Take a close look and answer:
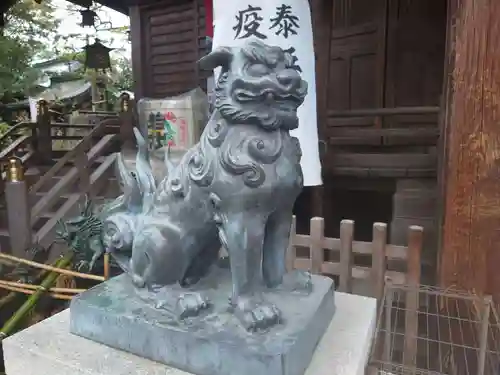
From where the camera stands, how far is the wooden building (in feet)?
7.32

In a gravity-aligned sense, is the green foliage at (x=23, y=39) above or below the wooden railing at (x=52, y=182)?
above

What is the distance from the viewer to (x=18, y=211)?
3768 millimetres

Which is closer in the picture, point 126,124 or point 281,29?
point 281,29

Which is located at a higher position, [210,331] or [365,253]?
[210,331]

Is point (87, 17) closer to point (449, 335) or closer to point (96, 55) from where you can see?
point (96, 55)

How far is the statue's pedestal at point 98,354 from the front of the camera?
3.56 feet

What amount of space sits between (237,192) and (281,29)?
214 centimetres

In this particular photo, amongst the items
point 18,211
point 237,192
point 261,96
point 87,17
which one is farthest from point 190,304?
point 87,17

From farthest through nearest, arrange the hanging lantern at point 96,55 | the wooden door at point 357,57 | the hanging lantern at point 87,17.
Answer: the hanging lantern at point 96,55
the hanging lantern at point 87,17
the wooden door at point 357,57

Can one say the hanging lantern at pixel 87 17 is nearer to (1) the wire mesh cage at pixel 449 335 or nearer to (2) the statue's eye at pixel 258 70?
(1) the wire mesh cage at pixel 449 335

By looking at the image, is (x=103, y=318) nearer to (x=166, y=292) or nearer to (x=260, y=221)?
(x=166, y=292)

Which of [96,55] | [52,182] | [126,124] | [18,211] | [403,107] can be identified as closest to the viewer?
[18,211]

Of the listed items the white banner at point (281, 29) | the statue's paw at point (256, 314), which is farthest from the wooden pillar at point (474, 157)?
the statue's paw at point (256, 314)

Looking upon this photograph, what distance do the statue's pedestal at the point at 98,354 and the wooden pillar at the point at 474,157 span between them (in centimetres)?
123
